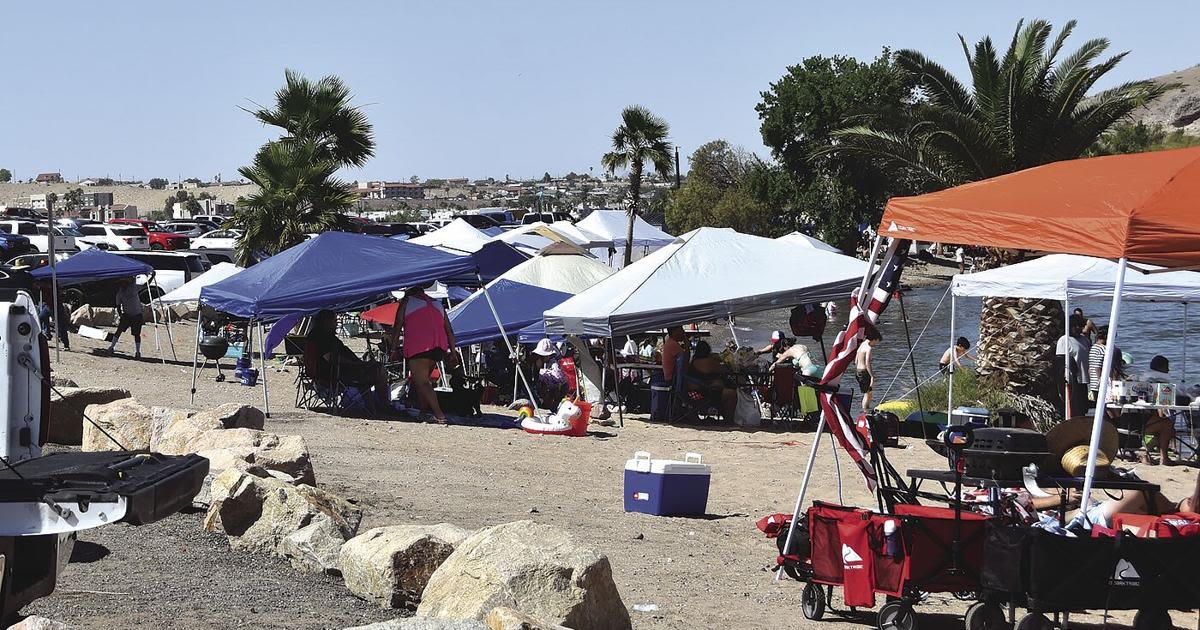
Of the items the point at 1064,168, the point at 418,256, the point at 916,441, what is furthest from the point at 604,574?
the point at 418,256

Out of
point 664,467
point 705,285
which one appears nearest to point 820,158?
point 705,285

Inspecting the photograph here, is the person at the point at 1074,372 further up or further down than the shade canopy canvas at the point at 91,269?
further down

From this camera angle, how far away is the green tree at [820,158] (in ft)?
184

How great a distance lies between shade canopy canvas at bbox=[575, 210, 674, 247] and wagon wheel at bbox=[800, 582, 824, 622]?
3353 cm

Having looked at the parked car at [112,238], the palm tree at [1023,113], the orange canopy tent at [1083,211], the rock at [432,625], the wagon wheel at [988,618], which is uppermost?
the palm tree at [1023,113]

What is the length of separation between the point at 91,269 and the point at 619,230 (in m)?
21.5

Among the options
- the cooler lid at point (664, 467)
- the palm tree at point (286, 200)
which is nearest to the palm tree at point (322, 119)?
the palm tree at point (286, 200)

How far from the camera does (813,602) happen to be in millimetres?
7938

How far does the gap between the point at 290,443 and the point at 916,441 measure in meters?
8.82

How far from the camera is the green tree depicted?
56.0 metres

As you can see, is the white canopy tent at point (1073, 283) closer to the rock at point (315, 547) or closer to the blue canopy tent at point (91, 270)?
the rock at point (315, 547)

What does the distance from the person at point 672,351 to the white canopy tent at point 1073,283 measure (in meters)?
3.80

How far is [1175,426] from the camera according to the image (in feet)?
51.9

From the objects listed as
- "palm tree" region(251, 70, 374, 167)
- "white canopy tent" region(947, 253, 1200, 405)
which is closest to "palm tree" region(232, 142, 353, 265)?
"palm tree" region(251, 70, 374, 167)
